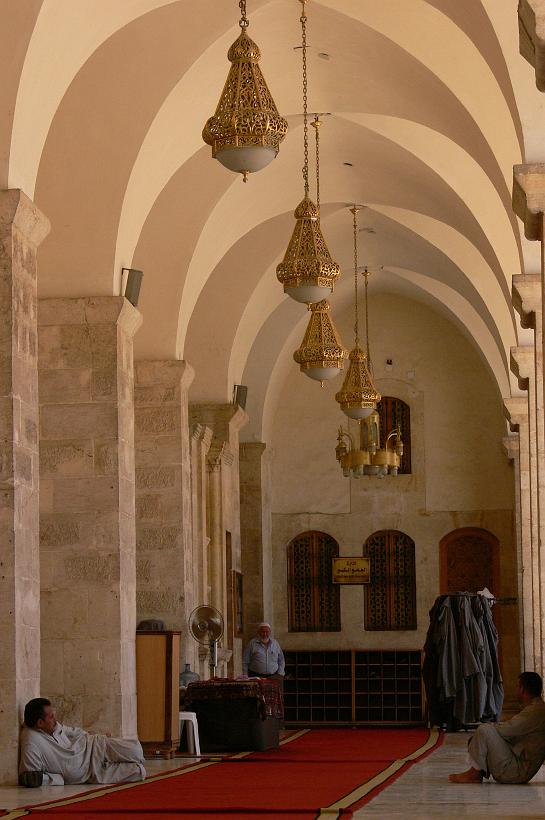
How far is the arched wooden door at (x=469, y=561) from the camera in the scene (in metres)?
20.5

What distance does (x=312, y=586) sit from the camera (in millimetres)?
20594

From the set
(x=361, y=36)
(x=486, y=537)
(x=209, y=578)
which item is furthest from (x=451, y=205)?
(x=486, y=537)

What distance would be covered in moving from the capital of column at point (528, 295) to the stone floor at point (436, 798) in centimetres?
354

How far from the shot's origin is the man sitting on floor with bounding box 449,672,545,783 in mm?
7914

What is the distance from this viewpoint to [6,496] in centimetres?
794

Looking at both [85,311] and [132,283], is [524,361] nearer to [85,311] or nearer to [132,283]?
[132,283]

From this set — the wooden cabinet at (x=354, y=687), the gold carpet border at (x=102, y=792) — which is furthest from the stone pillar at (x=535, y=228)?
the wooden cabinet at (x=354, y=687)

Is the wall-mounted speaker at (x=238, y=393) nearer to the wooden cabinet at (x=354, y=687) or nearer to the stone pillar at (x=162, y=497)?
the stone pillar at (x=162, y=497)

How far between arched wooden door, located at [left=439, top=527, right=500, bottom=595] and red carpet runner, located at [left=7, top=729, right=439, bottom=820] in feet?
26.5

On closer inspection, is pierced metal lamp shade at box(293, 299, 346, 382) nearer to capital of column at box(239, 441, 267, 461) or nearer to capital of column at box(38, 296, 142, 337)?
capital of column at box(38, 296, 142, 337)

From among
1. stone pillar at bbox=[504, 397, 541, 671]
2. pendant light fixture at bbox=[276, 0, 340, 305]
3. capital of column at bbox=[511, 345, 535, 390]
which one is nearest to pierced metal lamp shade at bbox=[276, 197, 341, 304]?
pendant light fixture at bbox=[276, 0, 340, 305]

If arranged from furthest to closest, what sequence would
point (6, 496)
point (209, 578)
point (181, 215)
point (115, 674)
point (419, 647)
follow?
point (419, 647) < point (209, 578) < point (181, 215) < point (115, 674) < point (6, 496)

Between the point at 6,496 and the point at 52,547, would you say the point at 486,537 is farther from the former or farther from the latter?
the point at 6,496

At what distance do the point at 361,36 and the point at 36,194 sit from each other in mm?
2795
